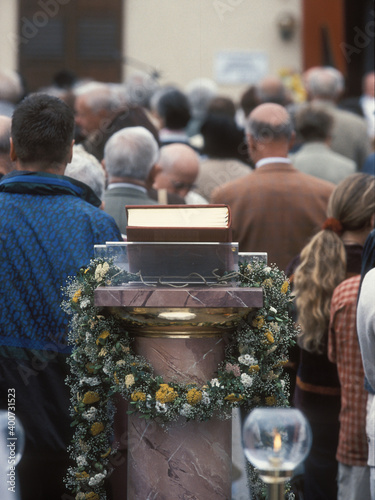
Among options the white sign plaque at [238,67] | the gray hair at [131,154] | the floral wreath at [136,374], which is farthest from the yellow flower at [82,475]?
the white sign plaque at [238,67]

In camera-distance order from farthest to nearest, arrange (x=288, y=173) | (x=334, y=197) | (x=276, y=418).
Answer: (x=288, y=173) < (x=334, y=197) < (x=276, y=418)

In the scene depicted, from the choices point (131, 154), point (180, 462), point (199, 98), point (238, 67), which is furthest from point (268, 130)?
point (238, 67)

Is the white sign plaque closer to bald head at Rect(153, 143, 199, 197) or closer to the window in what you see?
the window

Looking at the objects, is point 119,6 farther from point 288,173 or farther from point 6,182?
point 6,182

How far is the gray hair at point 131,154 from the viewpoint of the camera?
5.15 meters

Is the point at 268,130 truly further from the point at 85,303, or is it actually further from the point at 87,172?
the point at 85,303

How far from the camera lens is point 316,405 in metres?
4.96

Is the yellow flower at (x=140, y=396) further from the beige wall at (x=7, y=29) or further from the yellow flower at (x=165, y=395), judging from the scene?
the beige wall at (x=7, y=29)

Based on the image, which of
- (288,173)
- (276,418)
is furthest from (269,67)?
(276,418)

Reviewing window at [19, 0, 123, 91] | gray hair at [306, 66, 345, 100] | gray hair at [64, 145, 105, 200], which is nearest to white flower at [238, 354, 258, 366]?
gray hair at [64, 145, 105, 200]

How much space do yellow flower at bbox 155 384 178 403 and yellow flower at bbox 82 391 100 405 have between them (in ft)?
1.21

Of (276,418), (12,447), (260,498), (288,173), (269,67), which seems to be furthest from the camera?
(269,67)

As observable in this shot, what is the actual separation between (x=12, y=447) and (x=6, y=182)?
3.24 feet

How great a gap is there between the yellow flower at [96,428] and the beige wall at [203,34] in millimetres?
11904
